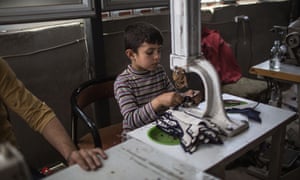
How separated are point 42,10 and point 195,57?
101 cm

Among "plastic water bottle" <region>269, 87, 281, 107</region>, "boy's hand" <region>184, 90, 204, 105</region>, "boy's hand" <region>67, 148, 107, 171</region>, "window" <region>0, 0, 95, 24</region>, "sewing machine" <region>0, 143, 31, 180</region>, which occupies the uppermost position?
"window" <region>0, 0, 95, 24</region>

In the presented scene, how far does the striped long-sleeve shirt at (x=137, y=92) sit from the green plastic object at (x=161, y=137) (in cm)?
18

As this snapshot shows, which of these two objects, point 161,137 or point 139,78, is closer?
point 161,137

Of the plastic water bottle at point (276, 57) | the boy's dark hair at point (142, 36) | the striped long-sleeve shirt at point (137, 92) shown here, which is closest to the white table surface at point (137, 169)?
the striped long-sleeve shirt at point (137, 92)

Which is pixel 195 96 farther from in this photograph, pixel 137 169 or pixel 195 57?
pixel 137 169

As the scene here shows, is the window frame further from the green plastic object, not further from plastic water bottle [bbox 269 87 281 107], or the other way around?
the green plastic object

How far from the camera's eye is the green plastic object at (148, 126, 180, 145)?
3.59 feet

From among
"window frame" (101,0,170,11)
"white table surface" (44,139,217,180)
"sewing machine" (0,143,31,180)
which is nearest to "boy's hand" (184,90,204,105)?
"white table surface" (44,139,217,180)

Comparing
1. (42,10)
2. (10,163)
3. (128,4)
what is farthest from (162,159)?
(128,4)

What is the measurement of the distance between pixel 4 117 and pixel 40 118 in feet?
0.53

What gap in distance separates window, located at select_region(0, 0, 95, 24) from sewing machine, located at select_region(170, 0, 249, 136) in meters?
0.92

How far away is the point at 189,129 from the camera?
1.09m

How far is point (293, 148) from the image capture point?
7.36 ft

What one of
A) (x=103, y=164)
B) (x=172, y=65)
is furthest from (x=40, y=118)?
(x=172, y=65)
